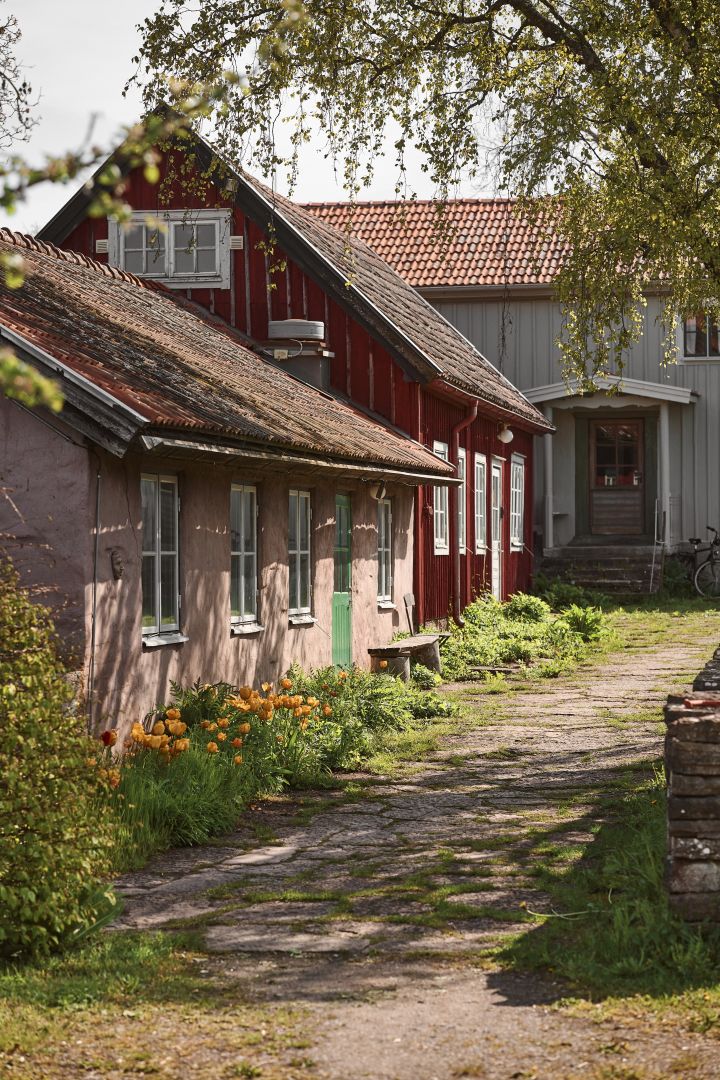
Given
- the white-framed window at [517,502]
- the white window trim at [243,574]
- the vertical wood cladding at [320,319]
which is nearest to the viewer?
the white window trim at [243,574]

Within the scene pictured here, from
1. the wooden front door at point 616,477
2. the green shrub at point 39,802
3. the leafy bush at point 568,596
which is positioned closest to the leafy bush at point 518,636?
the leafy bush at point 568,596

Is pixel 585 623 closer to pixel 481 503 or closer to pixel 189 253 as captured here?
pixel 481 503

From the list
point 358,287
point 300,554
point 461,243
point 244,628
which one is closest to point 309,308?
point 358,287

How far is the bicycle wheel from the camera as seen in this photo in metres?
25.9

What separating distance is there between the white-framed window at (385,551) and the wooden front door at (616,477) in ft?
39.2

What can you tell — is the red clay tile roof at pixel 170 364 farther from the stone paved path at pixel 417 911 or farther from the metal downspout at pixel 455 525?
the stone paved path at pixel 417 911

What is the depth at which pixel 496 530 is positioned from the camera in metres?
23.2

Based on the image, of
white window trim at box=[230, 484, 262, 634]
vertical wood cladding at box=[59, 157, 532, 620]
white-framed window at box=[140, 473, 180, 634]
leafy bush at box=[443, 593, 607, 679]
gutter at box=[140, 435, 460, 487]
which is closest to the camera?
gutter at box=[140, 435, 460, 487]

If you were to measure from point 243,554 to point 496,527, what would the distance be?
11.7 m

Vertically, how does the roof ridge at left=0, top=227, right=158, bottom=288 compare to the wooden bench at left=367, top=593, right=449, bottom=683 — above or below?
above

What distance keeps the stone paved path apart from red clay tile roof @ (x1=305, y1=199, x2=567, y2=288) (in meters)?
16.9

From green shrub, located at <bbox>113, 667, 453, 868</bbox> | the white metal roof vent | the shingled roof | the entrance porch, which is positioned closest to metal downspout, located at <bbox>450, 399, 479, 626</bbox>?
the shingled roof

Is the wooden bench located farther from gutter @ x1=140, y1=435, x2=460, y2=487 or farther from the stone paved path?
the stone paved path

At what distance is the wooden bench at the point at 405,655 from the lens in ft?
50.2
